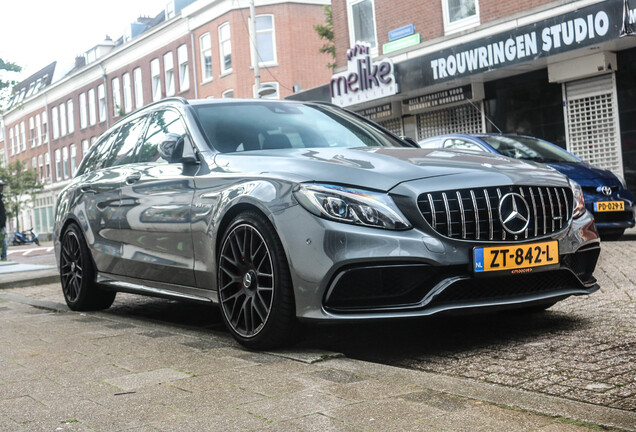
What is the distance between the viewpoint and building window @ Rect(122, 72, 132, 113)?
159ft

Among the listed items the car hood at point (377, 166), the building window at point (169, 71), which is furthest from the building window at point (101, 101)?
the car hood at point (377, 166)

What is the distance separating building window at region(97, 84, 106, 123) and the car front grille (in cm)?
5006

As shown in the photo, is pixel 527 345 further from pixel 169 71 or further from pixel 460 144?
pixel 169 71

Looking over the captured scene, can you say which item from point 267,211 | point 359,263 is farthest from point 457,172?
point 267,211

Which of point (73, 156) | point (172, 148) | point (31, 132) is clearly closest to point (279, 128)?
point (172, 148)

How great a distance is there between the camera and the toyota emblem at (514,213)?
4.23 m

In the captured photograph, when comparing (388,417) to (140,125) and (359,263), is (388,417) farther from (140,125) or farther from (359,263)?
(140,125)

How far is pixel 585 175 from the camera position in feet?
34.9

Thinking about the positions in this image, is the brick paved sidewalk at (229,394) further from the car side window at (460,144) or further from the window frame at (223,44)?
the window frame at (223,44)

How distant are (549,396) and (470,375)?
2.13ft

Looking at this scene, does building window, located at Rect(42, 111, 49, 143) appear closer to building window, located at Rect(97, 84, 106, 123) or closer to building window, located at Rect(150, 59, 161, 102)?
building window, located at Rect(97, 84, 106, 123)

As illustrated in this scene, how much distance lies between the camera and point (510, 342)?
457cm

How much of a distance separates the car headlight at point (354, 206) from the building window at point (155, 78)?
42055mm

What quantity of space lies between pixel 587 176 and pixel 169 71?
35925 mm
